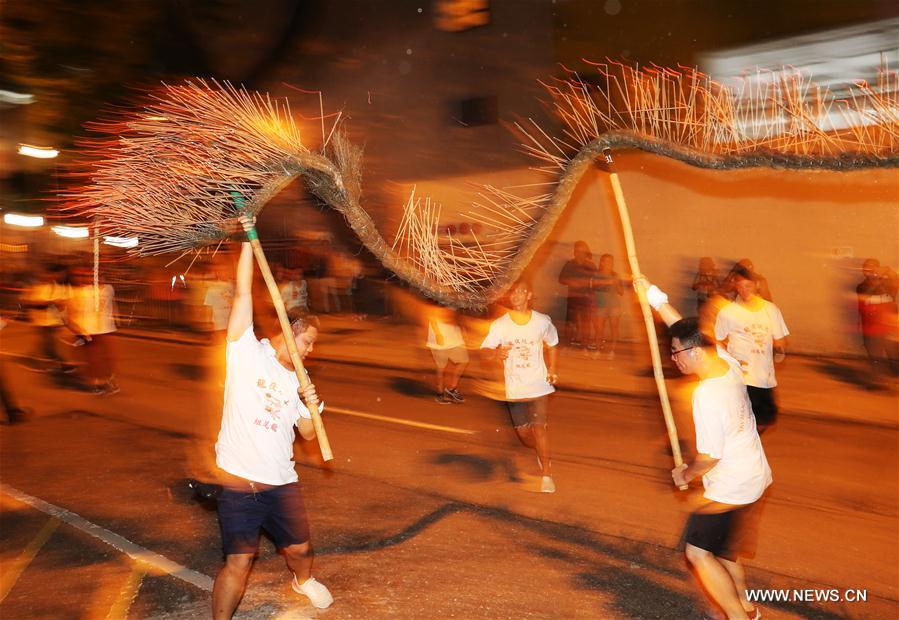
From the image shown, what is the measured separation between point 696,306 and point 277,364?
11452 mm

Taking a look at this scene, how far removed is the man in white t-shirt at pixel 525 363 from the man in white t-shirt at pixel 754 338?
58.4 inches

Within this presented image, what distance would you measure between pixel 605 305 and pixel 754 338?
6964 mm

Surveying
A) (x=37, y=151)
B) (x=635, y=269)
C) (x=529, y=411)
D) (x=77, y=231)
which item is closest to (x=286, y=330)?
(x=635, y=269)

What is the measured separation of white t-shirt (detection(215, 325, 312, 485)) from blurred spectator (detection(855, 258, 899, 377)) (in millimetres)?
8811

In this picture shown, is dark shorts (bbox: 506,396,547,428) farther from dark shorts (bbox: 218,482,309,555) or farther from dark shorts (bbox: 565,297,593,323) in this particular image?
dark shorts (bbox: 565,297,593,323)

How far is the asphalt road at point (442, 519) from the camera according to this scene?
468cm

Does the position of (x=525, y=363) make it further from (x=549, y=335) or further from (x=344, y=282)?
(x=344, y=282)

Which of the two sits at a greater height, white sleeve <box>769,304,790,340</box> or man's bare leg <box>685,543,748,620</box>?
white sleeve <box>769,304,790,340</box>

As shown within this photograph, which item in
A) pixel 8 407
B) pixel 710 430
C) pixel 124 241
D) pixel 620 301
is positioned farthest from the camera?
pixel 620 301

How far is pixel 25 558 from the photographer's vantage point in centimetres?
533

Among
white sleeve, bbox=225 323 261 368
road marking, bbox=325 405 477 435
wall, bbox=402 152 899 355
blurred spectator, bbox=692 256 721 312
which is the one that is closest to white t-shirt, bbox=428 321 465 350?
road marking, bbox=325 405 477 435

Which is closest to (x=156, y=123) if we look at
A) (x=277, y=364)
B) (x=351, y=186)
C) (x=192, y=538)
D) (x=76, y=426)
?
(x=351, y=186)

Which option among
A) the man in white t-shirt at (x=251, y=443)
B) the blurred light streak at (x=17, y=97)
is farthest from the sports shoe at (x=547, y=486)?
the blurred light streak at (x=17, y=97)

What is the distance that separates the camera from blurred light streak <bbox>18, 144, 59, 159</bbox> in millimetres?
9156
